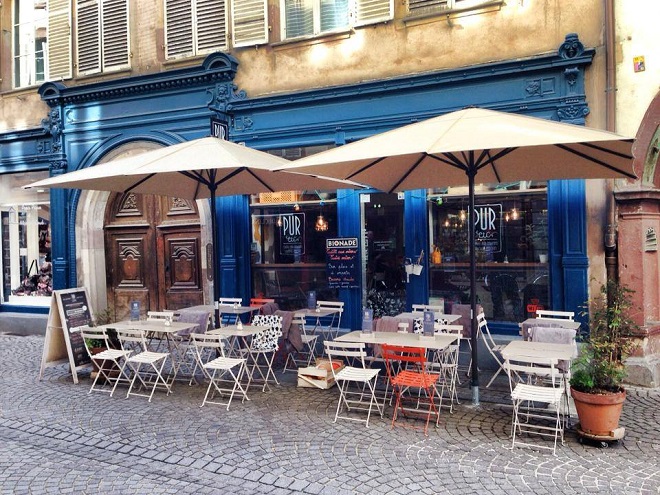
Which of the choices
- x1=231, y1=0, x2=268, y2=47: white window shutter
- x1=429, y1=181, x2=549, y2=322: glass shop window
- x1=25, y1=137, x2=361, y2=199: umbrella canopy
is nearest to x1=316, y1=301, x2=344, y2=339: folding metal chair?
x1=429, y1=181, x2=549, y2=322: glass shop window

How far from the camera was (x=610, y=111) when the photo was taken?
7.65 metres

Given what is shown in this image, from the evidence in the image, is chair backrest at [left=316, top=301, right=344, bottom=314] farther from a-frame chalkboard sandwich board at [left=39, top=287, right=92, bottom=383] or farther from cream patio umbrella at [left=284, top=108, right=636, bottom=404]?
a-frame chalkboard sandwich board at [left=39, top=287, right=92, bottom=383]

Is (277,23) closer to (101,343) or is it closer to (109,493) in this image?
(101,343)

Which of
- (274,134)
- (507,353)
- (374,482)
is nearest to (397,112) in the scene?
(274,134)

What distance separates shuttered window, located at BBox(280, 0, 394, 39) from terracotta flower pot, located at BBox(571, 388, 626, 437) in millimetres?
6199

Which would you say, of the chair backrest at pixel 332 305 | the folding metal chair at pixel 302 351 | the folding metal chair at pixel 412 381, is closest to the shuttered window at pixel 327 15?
the chair backrest at pixel 332 305

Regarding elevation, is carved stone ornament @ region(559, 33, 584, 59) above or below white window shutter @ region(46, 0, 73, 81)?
below

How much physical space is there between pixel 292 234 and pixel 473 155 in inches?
168

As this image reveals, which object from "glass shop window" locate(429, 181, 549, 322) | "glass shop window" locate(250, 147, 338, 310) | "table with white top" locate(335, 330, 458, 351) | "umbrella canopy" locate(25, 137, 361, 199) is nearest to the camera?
"table with white top" locate(335, 330, 458, 351)

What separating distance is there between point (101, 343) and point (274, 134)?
4157mm

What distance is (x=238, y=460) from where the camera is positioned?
513 cm

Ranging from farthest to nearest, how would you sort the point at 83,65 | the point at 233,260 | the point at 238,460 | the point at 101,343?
1. the point at 83,65
2. the point at 233,260
3. the point at 101,343
4. the point at 238,460

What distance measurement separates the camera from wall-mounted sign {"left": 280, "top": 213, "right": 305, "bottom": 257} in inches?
392

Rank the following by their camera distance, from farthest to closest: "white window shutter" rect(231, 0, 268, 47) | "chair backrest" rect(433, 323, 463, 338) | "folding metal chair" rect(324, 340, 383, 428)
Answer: "white window shutter" rect(231, 0, 268, 47) < "chair backrest" rect(433, 323, 463, 338) < "folding metal chair" rect(324, 340, 383, 428)
